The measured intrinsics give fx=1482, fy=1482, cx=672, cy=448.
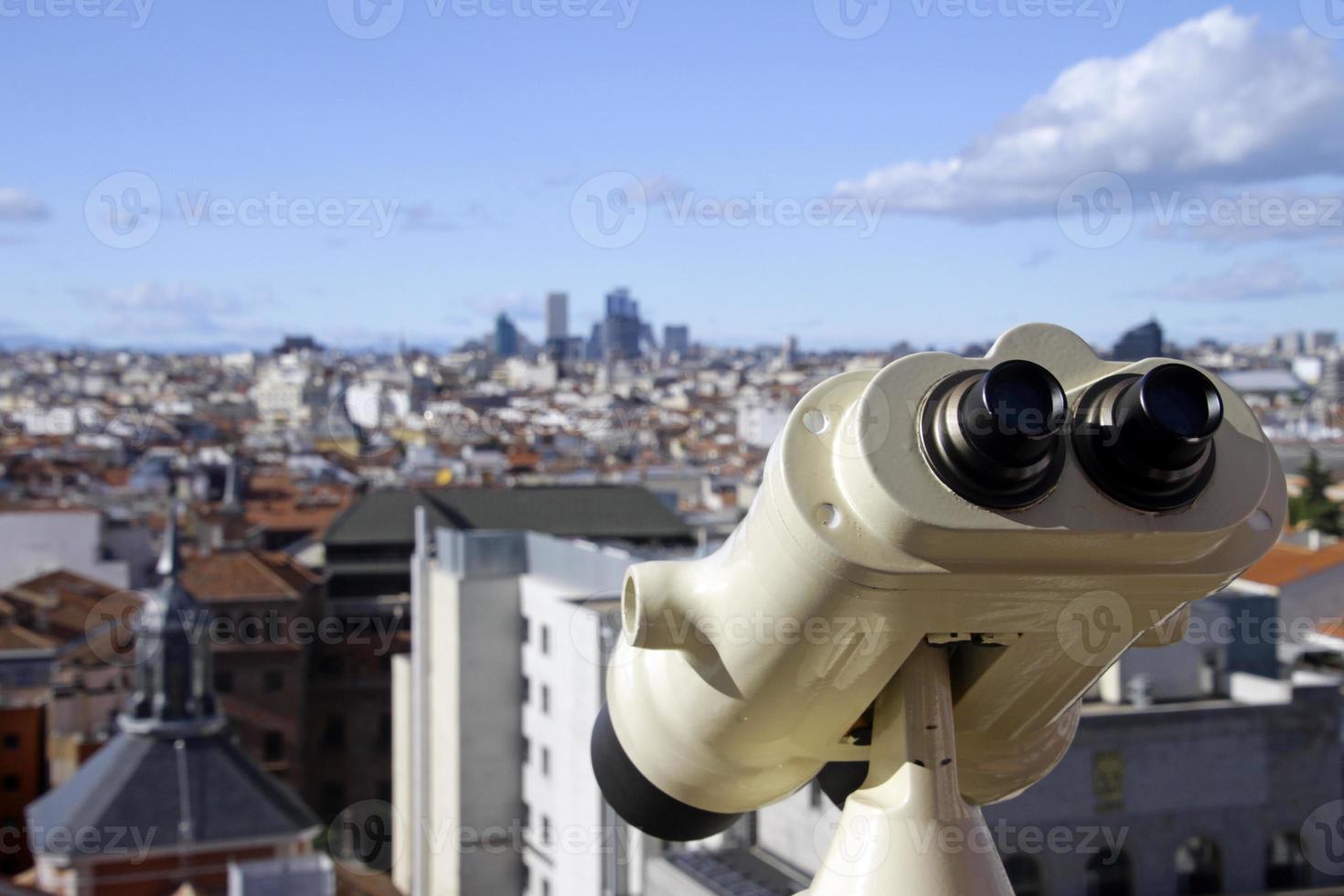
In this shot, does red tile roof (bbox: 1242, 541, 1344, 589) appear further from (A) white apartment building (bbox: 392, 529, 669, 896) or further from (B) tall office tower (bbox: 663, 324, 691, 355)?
(B) tall office tower (bbox: 663, 324, 691, 355)

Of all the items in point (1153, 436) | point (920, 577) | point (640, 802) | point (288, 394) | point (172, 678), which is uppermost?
point (288, 394)

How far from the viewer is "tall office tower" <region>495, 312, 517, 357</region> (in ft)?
574

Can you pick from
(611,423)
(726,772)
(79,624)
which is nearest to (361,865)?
(79,624)

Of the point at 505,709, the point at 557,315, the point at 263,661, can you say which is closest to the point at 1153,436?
the point at 505,709

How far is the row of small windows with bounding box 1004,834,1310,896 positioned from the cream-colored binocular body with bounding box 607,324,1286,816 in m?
12.9

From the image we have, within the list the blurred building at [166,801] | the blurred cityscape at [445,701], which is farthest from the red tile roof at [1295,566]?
the blurred building at [166,801]

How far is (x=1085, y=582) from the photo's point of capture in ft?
6.25

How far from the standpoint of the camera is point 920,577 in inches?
71.4

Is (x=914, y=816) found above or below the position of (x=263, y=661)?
above

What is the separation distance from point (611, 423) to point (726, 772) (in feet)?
273

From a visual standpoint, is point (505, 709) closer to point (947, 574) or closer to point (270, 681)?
point (270, 681)

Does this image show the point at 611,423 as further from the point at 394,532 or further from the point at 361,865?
the point at 361,865

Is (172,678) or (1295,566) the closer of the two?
(172,678)

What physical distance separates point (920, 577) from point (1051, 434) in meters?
0.24
